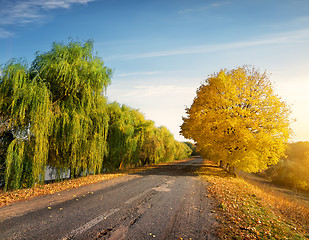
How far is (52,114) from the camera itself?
9992mm

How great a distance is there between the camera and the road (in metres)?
4.42

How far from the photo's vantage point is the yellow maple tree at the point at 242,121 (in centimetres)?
1404

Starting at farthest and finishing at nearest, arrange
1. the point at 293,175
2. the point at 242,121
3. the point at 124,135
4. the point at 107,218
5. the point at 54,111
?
the point at 293,175 < the point at 124,135 < the point at 242,121 < the point at 54,111 < the point at 107,218

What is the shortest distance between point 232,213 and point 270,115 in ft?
35.9

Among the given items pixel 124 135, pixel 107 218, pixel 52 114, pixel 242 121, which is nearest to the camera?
pixel 107 218

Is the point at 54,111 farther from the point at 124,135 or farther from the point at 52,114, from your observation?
the point at 124,135

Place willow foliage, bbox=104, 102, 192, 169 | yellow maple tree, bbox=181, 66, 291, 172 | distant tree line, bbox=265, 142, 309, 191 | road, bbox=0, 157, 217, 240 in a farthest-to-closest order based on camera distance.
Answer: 1. distant tree line, bbox=265, 142, 309, 191
2. willow foliage, bbox=104, 102, 192, 169
3. yellow maple tree, bbox=181, 66, 291, 172
4. road, bbox=0, 157, 217, 240

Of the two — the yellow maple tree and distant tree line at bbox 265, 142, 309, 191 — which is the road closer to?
the yellow maple tree

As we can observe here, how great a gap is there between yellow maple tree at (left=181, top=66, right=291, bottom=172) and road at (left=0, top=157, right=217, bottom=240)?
329 inches

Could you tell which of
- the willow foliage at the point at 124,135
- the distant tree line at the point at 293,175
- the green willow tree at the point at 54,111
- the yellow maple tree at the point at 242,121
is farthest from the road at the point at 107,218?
the distant tree line at the point at 293,175

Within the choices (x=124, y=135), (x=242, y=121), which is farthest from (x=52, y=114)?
(x=242, y=121)

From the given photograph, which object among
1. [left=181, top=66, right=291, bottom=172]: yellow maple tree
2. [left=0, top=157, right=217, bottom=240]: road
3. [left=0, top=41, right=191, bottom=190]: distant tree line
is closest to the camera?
[left=0, top=157, right=217, bottom=240]: road

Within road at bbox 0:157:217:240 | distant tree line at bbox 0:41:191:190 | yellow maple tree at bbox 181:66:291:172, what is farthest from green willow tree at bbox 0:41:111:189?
yellow maple tree at bbox 181:66:291:172

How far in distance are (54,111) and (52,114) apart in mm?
480
